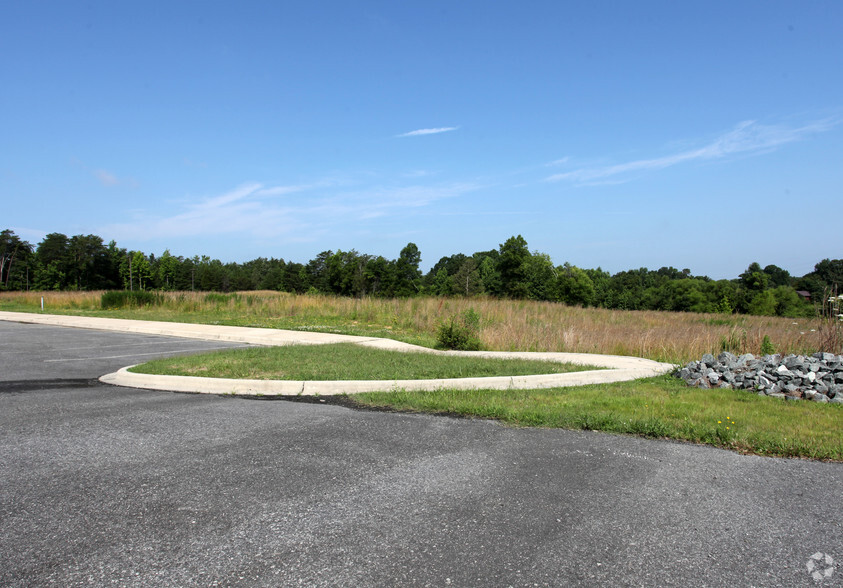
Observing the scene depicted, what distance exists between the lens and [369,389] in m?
8.17

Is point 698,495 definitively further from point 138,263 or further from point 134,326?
point 138,263

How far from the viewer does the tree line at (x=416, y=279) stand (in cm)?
4862

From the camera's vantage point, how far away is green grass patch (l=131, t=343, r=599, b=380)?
9062 mm

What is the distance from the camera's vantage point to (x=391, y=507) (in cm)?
381

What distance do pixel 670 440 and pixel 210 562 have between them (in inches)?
183

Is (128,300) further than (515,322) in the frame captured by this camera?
Yes

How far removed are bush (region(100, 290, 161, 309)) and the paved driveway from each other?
2497cm

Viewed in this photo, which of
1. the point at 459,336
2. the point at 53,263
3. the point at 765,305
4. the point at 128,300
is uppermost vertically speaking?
the point at 53,263

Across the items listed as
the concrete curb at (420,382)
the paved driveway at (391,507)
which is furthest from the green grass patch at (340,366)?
the paved driveway at (391,507)

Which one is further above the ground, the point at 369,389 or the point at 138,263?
the point at 138,263

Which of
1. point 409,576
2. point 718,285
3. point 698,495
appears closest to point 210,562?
point 409,576

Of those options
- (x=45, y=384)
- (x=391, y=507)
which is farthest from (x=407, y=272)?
(x=391, y=507)

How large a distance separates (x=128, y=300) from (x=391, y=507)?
2957 centimetres

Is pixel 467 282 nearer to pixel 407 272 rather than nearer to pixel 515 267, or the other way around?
pixel 407 272
